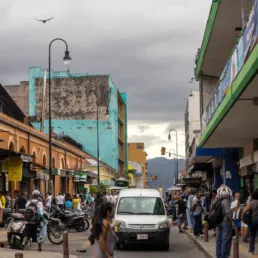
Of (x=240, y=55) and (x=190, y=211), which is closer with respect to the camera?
(x=240, y=55)

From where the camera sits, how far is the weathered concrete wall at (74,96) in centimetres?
7962

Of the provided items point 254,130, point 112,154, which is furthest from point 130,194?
point 112,154

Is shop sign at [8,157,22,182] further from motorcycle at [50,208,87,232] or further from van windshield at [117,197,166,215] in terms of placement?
van windshield at [117,197,166,215]

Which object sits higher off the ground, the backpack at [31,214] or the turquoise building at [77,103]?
the turquoise building at [77,103]

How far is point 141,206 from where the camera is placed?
19.5m

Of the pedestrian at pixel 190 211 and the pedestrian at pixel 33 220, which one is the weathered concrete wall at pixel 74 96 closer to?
the pedestrian at pixel 190 211

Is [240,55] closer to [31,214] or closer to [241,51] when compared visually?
[241,51]

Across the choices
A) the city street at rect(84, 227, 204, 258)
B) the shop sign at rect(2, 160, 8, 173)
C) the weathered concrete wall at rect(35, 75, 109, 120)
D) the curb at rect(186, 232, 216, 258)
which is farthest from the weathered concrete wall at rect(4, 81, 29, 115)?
the city street at rect(84, 227, 204, 258)

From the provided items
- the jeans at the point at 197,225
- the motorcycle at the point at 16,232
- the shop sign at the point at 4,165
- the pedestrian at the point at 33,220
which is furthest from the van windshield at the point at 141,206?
the shop sign at the point at 4,165

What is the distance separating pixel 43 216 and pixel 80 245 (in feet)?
7.53

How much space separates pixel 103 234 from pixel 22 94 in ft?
245

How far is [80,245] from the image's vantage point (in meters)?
20.1

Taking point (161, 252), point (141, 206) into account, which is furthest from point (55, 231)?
point (161, 252)

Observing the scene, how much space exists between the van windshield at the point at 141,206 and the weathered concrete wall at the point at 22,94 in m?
62.8
